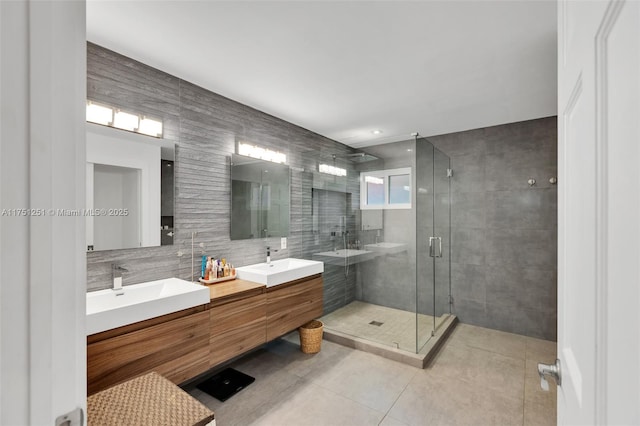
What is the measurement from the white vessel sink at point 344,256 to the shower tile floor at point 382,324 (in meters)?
0.62

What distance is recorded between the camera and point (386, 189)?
3.47 m

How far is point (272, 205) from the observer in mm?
3180

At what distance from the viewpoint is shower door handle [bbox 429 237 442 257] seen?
331 centimetres

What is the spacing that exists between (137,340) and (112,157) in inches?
48.7

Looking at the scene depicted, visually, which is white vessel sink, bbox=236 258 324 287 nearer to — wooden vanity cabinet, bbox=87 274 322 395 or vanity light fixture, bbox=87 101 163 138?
wooden vanity cabinet, bbox=87 274 322 395

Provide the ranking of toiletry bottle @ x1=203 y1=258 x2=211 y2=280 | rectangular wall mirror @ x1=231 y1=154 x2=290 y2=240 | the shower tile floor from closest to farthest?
1. toiletry bottle @ x1=203 y1=258 x2=211 y2=280
2. rectangular wall mirror @ x1=231 y1=154 x2=290 y2=240
3. the shower tile floor

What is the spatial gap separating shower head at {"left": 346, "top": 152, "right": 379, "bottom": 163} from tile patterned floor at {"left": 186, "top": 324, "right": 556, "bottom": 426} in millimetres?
2125

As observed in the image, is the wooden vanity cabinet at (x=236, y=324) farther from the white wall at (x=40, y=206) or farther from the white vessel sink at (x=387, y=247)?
the white wall at (x=40, y=206)

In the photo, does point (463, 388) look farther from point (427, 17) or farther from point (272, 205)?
point (427, 17)

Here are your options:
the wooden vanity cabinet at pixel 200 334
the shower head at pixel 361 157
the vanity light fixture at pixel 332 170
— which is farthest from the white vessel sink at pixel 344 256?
the shower head at pixel 361 157

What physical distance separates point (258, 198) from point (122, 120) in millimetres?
1328

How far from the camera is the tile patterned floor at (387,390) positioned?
2027 mm

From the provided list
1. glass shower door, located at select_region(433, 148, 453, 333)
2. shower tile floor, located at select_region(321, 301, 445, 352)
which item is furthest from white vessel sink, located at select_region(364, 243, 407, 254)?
shower tile floor, located at select_region(321, 301, 445, 352)

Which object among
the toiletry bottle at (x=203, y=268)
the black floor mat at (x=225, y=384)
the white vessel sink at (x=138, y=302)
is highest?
the toiletry bottle at (x=203, y=268)
